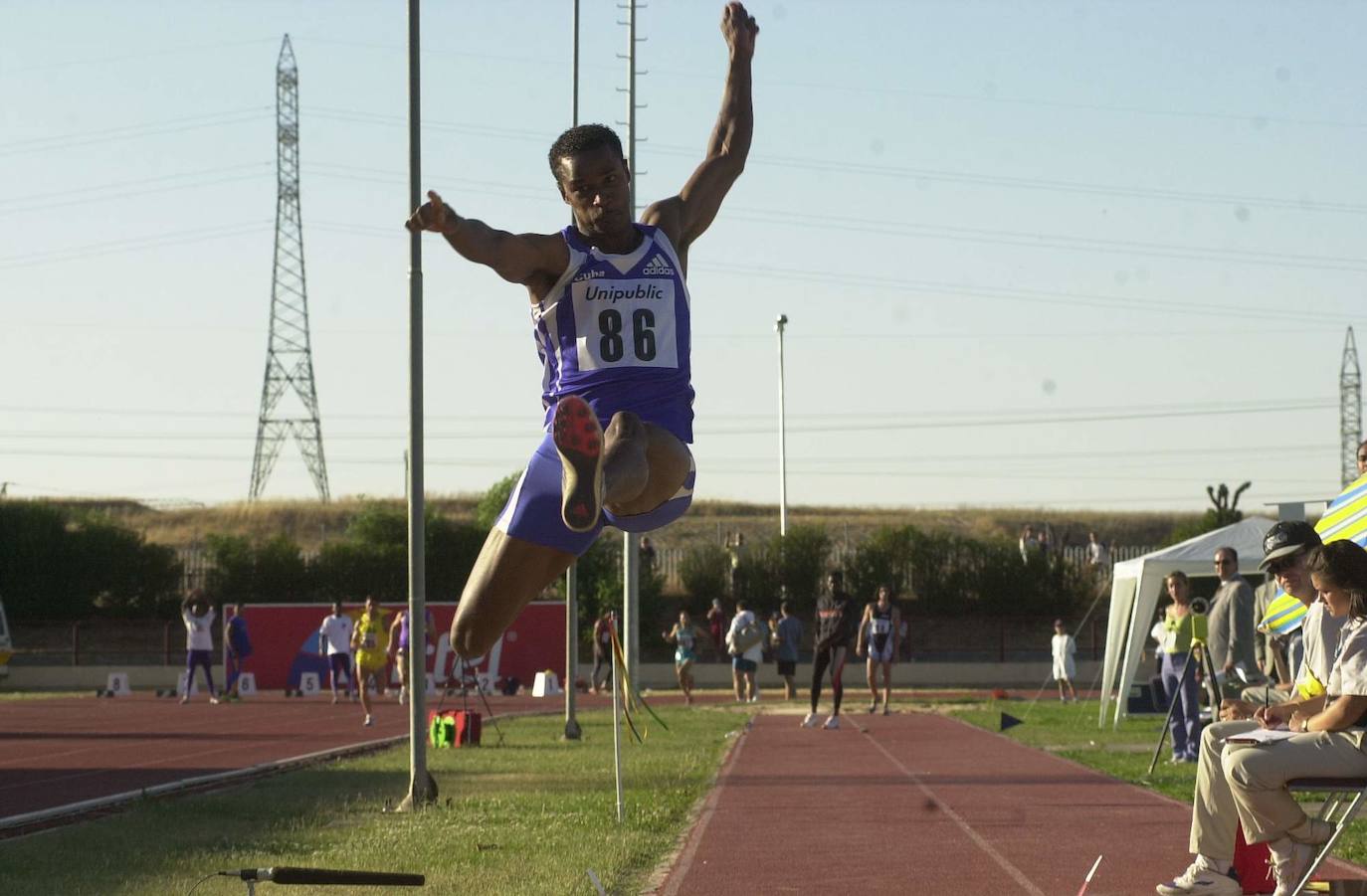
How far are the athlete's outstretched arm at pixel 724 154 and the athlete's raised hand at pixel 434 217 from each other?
1152 millimetres

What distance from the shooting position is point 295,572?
151 feet

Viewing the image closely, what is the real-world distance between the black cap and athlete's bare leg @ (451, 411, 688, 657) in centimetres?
395

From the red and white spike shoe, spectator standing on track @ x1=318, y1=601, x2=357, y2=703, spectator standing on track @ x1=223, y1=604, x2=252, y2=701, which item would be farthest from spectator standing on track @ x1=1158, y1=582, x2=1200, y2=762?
spectator standing on track @ x1=223, y1=604, x2=252, y2=701

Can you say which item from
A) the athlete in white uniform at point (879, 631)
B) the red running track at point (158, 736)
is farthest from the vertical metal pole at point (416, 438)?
the athlete in white uniform at point (879, 631)

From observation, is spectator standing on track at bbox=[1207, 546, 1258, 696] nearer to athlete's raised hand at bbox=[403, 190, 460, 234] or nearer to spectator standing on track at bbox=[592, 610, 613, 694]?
athlete's raised hand at bbox=[403, 190, 460, 234]

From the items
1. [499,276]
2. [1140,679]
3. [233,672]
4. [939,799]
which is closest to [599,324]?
[499,276]

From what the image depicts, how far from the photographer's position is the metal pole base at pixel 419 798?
11.7m

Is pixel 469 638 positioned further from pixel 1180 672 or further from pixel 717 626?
pixel 717 626

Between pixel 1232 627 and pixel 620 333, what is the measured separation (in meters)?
9.61

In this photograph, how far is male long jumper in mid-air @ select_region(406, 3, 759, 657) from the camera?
6000mm

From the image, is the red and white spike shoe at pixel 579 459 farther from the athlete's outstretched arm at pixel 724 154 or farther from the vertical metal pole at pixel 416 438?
the vertical metal pole at pixel 416 438

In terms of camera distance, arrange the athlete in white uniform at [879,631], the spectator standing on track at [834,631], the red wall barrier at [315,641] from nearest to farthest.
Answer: the spectator standing on track at [834,631] → the athlete in white uniform at [879,631] → the red wall barrier at [315,641]

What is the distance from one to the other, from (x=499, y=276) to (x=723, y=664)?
1423 inches

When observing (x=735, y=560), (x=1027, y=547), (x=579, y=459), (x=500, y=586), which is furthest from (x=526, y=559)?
(x=1027, y=547)
